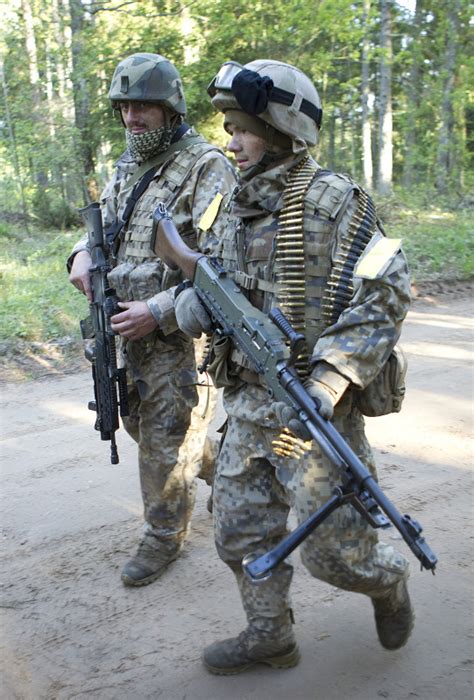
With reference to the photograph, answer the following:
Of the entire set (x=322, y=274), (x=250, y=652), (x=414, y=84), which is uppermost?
(x=414, y=84)

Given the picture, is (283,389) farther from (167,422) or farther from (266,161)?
(167,422)

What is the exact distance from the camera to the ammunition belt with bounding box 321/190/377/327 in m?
2.64

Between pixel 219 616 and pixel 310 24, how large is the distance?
13.8 meters

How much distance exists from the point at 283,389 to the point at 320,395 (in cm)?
12

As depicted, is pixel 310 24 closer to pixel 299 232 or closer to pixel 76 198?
pixel 76 198

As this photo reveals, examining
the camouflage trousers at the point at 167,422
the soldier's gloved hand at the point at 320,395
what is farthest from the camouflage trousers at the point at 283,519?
the camouflage trousers at the point at 167,422

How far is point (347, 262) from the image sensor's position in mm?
2641

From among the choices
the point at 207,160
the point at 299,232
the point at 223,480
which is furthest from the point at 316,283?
the point at 207,160

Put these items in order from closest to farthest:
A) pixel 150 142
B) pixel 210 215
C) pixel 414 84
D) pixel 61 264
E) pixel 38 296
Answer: pixel 210 215 < pixel 150 142 < pixel 38 296 < pixel 61 264 < pixel 414 84

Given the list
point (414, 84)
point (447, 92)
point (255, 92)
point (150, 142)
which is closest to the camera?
point (255, 92)

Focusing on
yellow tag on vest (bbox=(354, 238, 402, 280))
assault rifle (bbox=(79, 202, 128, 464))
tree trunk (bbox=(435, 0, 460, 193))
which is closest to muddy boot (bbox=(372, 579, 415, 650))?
yellow tag on vest (bbox=(354, 238, 402, 280))

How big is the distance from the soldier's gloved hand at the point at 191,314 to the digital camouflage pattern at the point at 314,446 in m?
0.20

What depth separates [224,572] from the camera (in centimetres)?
383

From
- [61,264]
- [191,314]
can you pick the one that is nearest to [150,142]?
[191,314]
